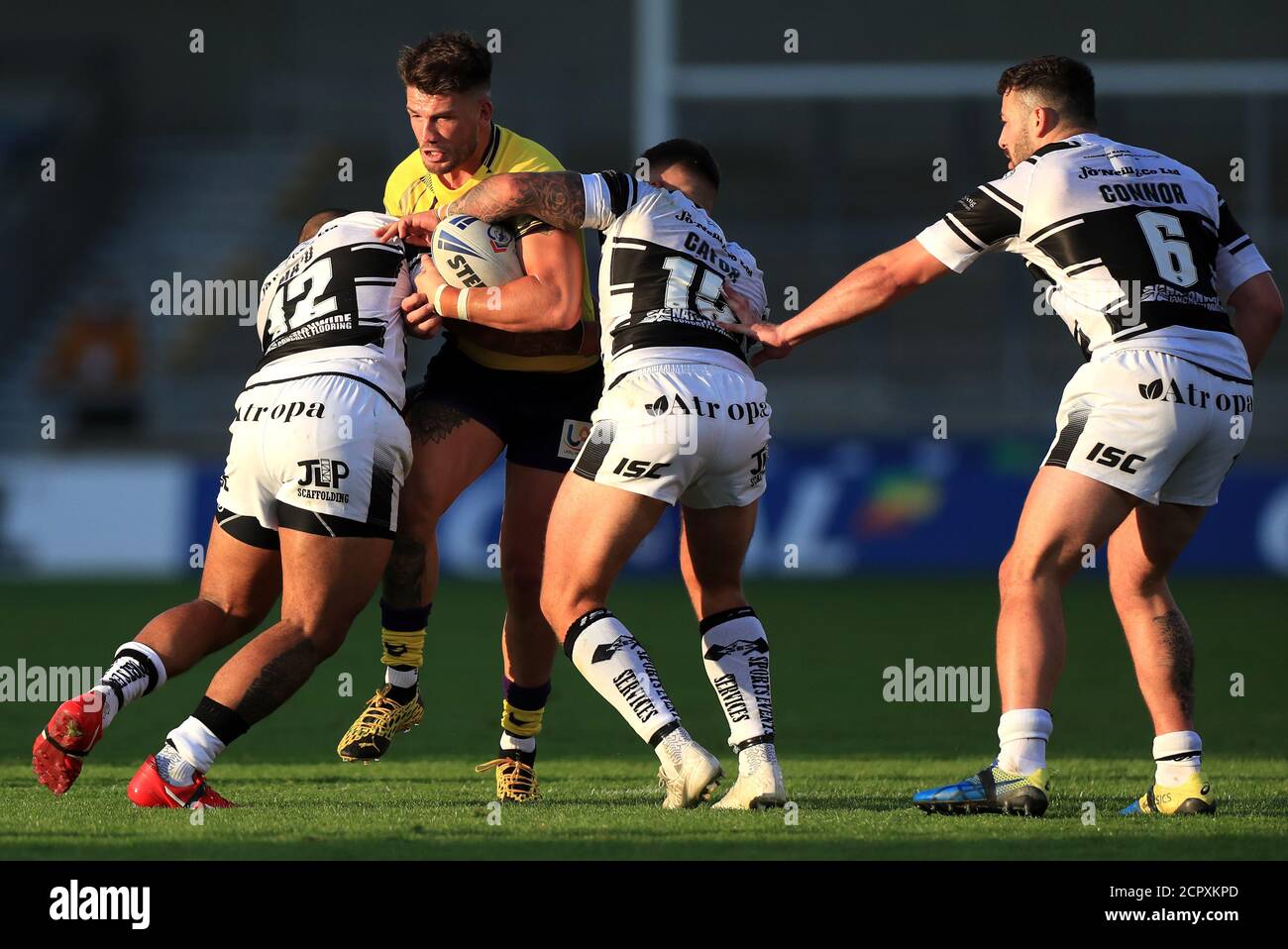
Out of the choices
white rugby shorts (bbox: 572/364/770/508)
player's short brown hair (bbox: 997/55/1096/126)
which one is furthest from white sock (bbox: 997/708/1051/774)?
player's short brown hair (bbox: 997/55/1096/126)

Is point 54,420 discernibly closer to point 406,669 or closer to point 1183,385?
point 406,669

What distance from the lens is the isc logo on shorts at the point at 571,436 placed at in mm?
6543

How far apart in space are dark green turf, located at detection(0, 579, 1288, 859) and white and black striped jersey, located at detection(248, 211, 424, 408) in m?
1.36

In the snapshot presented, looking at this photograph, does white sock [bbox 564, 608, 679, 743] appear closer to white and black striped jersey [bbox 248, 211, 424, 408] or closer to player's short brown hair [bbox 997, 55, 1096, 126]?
white and black striped jersey [bbox 248, 211, 424, 408]

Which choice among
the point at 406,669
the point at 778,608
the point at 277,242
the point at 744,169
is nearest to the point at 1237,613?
the point at 778,608

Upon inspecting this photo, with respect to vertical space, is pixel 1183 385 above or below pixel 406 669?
above

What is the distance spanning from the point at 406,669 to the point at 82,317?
696 inches

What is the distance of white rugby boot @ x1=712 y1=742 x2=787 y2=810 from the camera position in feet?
18.3

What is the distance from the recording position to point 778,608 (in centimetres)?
1427

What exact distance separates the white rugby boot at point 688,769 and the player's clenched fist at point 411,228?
1889mm

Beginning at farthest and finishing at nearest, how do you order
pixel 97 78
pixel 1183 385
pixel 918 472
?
pixel 97 78
pixel 918 472
pixel 1183 385

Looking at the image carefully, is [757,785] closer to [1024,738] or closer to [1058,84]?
[1024,738]

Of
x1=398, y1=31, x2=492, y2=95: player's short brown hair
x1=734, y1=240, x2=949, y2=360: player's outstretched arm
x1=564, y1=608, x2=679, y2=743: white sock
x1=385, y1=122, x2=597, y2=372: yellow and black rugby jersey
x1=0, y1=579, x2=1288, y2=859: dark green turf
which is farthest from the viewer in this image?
x1=385, y1=122, x2=597, y2=372: yellow and black rugby jersey

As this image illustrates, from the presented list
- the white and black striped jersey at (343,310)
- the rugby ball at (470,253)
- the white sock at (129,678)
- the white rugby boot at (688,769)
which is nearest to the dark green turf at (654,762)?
the white rugby boot at (688,769)
